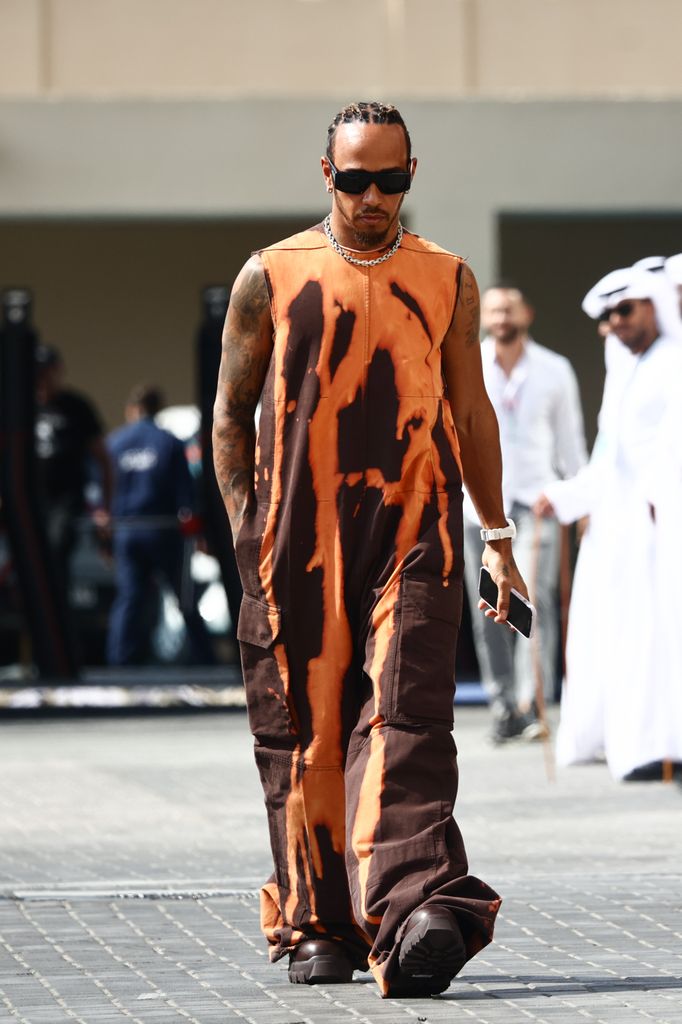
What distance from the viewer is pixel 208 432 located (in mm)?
12617

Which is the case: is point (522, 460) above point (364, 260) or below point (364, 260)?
below

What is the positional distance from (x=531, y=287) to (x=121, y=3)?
635 cm

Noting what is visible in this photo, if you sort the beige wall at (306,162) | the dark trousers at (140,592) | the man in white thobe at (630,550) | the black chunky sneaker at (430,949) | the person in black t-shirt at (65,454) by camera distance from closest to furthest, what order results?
1. the black chunky sneaker at (430,949)
2. the man in white thobe at (630,550)
3. the beige wall at (306,162)
4. the person in black t-shirt at (65,454)
5. the dark trousers at (140,592)

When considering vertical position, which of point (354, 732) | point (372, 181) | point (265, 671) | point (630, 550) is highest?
point (372, 181)

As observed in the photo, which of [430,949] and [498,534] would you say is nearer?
[430,949]

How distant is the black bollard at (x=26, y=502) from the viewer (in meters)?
12.5

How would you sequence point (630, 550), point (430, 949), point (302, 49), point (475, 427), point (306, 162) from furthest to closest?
point (302, 49), point (306, 162), point (630, 550), point (475, 427), point (430, 949)

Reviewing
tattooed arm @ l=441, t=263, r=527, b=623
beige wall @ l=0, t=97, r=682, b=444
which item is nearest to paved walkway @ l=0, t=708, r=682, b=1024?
tattooed arm @ l=441, t=263, r=527, b=623

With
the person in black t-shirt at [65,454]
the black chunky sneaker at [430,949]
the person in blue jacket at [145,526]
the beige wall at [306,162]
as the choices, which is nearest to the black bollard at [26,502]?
the person in black t-shirt at [65,454]

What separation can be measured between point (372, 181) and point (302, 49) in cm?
1121

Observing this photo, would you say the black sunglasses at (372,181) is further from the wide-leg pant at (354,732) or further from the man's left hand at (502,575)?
the man's left hand at (502,575)

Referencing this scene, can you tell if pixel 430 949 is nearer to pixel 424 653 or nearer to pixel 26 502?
pixel 424 653

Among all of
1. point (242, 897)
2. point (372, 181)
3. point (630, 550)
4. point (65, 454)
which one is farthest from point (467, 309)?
point (65, 454)

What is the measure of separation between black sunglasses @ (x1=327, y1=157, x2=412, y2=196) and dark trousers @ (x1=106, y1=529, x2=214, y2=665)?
9.79m
